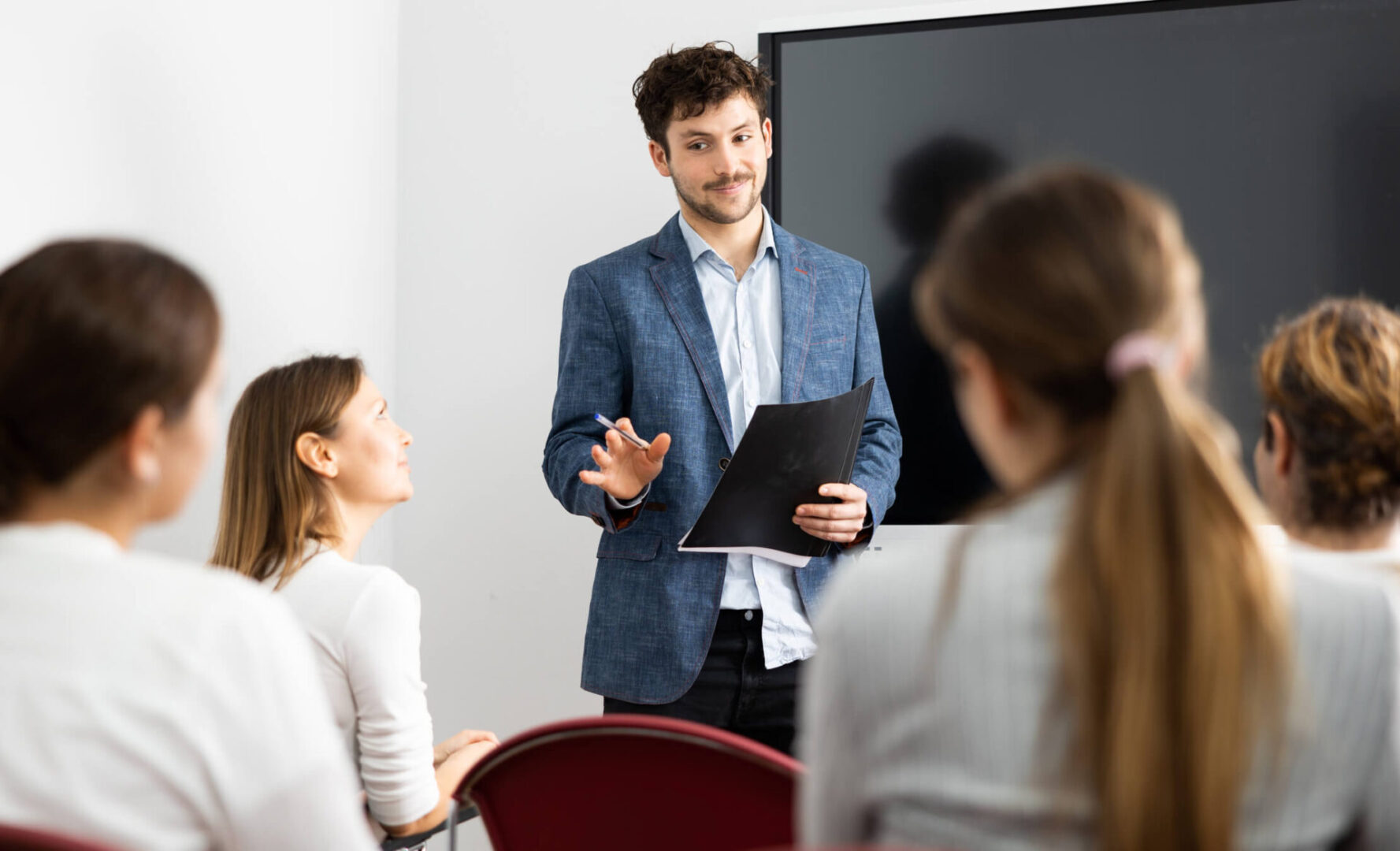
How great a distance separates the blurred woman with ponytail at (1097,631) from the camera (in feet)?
2.56

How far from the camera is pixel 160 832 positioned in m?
0.86

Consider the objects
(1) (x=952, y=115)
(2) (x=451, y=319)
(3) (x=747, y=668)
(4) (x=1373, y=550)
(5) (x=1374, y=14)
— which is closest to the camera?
(4) (x=1373, y=550)

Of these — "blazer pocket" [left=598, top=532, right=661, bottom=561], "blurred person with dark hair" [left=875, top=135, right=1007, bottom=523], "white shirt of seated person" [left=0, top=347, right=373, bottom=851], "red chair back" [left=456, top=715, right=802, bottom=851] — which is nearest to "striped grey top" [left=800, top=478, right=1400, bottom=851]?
"red chair back" [left=456, top=715, right=802, bottom=851]

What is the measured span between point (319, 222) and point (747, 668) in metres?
1.61

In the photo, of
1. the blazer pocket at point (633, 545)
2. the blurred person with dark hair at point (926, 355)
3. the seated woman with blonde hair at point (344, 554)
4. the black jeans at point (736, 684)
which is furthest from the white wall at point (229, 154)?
the blurred person with dark hair at point (926, 355)

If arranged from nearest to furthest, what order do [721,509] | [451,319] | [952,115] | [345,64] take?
1. [721,509]
2. [952,115]
3. [345,64]
4. [451,319]

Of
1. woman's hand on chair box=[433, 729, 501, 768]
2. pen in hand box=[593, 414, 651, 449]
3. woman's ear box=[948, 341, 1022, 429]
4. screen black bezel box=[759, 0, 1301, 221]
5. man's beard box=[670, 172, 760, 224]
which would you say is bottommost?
woman's hand on chair box=[433, 729, 501, 768]

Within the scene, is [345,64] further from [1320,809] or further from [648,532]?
[1320,809]

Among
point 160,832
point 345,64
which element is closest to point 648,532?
point 160,832

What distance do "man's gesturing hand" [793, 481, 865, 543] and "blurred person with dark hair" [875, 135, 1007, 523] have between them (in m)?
0.83

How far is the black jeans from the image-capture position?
209cm

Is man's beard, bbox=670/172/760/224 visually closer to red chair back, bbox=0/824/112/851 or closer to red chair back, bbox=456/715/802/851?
red chair back, bbox=456/715/802/851

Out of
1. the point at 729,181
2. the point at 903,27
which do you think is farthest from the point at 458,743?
the point at 903,27

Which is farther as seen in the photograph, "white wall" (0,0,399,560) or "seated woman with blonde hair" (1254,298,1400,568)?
"white wall" (0,0,399,560)
